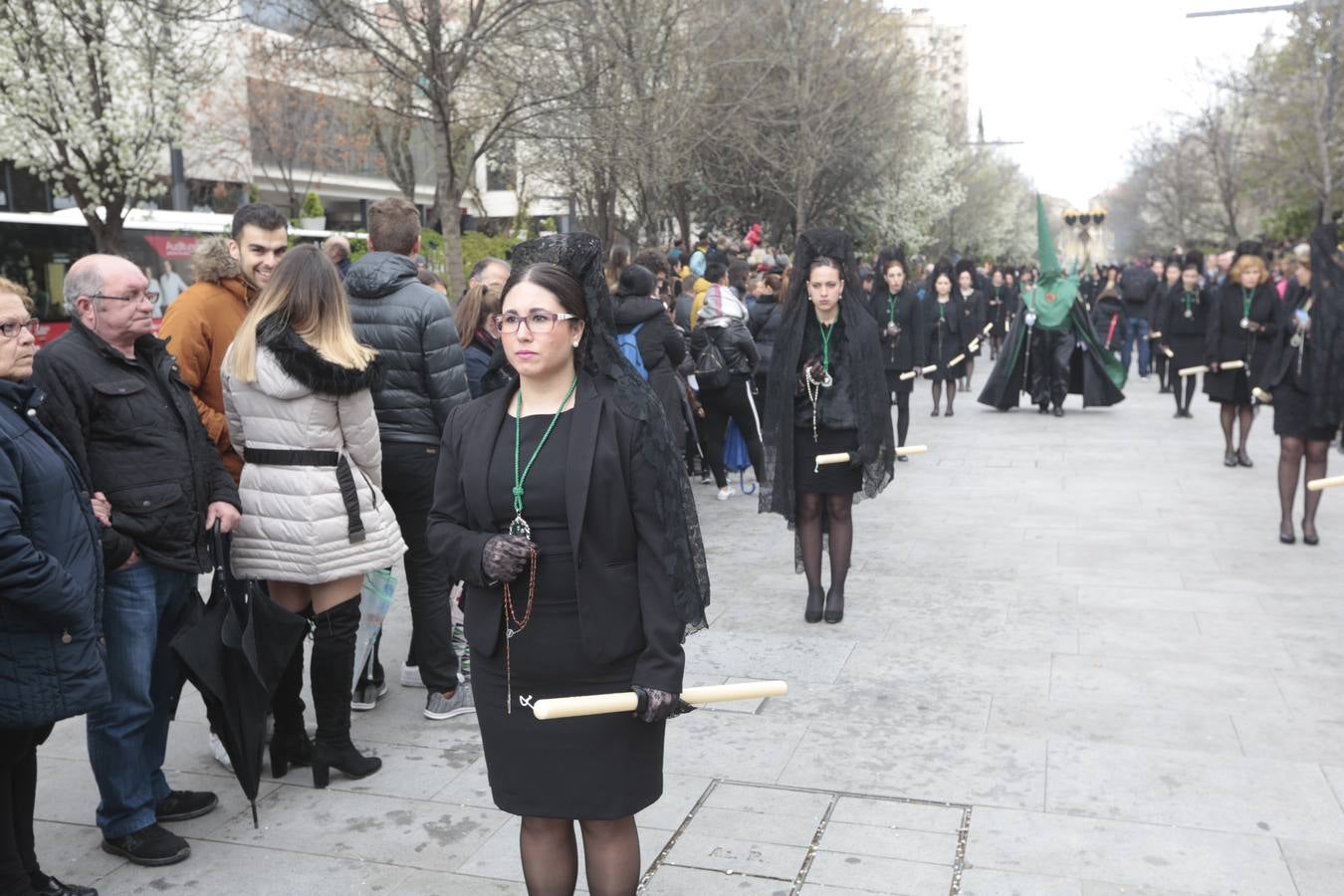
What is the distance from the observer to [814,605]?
6.93 m

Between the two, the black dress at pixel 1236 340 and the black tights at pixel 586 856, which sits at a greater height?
the black dress at pixel 1236 340

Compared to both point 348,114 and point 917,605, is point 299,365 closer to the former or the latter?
point 917,605

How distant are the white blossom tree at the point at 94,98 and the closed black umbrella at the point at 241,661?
38.0 ft

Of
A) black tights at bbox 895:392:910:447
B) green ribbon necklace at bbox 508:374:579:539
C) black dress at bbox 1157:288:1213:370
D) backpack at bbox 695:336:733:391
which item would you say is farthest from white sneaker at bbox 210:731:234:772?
black dress at bbox 1157:288:1213:370

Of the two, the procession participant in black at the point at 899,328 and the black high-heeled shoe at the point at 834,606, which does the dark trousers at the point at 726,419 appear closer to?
the procession participant in black at the point at 899,328

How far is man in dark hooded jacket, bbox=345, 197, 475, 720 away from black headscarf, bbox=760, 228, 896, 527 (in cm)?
207

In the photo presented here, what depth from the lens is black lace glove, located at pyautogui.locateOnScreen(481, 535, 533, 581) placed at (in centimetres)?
295

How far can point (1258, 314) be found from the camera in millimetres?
10836

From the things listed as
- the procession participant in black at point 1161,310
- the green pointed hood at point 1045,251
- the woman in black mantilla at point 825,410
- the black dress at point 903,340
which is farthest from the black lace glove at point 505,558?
the procession participant in black at point 1161,310

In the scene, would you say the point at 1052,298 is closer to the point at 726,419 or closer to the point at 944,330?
the point at 944,330

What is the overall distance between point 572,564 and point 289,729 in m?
2.32

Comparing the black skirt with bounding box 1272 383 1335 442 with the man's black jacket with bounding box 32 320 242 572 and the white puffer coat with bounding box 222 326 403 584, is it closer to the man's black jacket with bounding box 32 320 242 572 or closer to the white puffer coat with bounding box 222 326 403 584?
the white puffer coat with bounding box 222 326 403 584

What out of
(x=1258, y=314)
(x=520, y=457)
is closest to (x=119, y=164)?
(x=1258, y=314)

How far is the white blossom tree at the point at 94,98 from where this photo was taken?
626 inches
